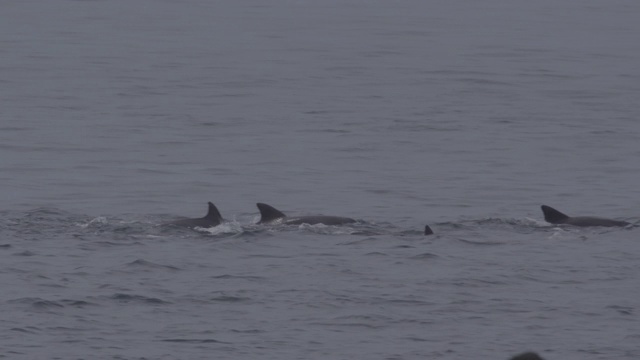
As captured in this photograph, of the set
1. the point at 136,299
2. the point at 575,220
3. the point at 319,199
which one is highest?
the point at 575,220

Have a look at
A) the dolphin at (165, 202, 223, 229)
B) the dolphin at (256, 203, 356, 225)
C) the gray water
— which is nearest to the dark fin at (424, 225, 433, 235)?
the gray water

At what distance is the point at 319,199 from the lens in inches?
1003

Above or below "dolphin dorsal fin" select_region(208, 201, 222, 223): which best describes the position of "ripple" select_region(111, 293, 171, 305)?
below

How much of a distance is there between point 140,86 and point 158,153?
16.0m

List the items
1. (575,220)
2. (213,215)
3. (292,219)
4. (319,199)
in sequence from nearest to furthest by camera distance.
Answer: (213,215) < (292,219) < (575,220) < (319,199)

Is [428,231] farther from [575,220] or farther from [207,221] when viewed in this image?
[207,221]

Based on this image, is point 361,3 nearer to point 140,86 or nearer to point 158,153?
point 140,86

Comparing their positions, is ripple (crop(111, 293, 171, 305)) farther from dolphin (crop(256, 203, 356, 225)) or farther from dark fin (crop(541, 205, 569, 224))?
dark fin (crop(541, 205, 569, 224))

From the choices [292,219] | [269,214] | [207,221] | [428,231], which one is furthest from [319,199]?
[428,231]

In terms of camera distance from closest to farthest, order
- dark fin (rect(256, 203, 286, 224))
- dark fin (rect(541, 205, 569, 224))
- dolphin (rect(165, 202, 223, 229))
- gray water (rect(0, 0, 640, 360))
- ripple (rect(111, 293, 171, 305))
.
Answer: gray water (rect(0, 0, 640, 360)) < ripple (rect(111, 293, 171, 305)) < dolphin (rect(165, 202, 223, 229)) < dark fin (rect(256, 203, 286, 224)) < dark fin (rect(541, 205, 569, 224))

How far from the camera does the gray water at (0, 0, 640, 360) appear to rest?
15.6 m

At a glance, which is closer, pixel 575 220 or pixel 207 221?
pixel 207 221

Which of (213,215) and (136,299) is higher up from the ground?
(213,215)

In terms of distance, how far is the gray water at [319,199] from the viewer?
1559cm
